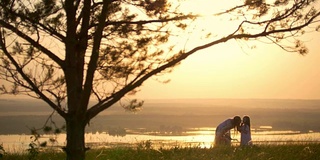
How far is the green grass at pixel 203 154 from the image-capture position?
43.5 feet

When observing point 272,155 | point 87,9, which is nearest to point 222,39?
point 87,9

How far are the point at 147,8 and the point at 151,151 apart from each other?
12.5 ft

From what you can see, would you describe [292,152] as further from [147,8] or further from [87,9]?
[87,9]

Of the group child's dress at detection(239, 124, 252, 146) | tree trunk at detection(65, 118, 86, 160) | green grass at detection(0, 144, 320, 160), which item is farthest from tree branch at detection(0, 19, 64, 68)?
child's dress at detection(239, 124, 252, 146)

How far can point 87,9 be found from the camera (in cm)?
1167

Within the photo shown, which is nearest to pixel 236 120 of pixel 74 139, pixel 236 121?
pixel 236 121

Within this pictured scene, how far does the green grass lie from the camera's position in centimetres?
1325

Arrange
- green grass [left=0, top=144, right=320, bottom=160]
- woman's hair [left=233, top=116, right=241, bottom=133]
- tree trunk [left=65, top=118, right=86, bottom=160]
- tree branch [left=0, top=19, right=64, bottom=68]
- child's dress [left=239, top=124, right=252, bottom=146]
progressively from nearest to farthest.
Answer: tree branch [left=0, top=19, right=64, bottom=68]
tree trunk [left=65, top=118, right=86, bottom=160]
green grass [left=0, top=144, right=320, bottom=160]
child's dress [left=239, top=124, right=252, bottom=146]
woman's hair [left=233, top=116, right=241, bottom=133]

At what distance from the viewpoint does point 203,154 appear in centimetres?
1337

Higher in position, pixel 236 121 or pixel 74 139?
pixel 236 121

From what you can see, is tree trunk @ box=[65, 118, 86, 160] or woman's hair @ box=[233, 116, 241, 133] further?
woman's hair @ box=[233, 116, 241, 133]

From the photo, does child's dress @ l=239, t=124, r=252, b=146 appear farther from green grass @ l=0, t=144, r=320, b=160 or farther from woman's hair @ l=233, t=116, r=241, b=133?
green grass @ l=0, t=144, r=320, b=160

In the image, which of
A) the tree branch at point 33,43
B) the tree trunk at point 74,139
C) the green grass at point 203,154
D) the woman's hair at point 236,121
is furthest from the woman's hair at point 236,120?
the tree branch at point 33,43

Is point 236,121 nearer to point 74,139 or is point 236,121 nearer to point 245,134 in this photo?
point 245,134
